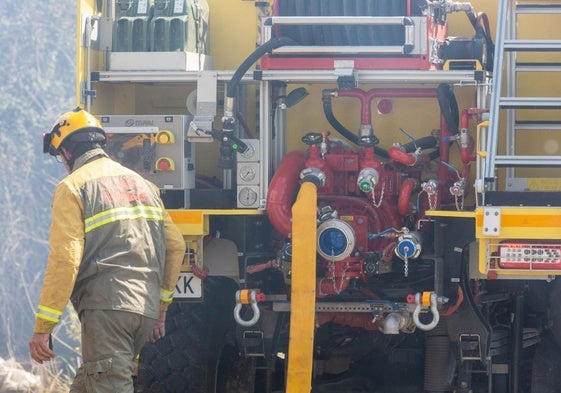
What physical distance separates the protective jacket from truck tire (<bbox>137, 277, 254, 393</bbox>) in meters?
1.04

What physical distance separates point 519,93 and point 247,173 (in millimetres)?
1732

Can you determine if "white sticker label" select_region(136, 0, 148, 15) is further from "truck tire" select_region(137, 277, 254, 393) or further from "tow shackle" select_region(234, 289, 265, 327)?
"tow shackle" select_region(234, 289, 265, 327)

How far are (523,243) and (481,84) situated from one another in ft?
3.51

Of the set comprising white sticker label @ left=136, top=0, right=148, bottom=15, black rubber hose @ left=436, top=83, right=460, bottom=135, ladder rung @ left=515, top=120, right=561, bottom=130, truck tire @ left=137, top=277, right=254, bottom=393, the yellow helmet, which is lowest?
truck tire @ left=137, top=277, right=254, bottom=393

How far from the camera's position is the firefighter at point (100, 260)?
19.8 feet

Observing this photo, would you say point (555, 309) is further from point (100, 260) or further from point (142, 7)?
point (142, 7)

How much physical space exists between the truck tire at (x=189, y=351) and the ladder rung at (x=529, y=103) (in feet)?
6.94

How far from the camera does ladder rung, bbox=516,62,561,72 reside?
24.1 feet

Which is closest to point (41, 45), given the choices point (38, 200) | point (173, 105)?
point (38, 200)

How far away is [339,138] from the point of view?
7.70 metres

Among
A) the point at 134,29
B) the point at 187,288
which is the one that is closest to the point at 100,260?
the point at 187,288

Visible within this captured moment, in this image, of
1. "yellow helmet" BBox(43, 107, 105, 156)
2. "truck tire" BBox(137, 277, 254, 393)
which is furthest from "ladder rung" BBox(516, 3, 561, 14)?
"yellow helmet" BBox(43, 107, 105, 156)

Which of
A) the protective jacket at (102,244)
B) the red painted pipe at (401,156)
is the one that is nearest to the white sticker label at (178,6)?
the protective jacket at (102,244)

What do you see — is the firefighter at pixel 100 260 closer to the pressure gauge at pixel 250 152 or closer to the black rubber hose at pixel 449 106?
the pressure gauge at pixel 250 152
